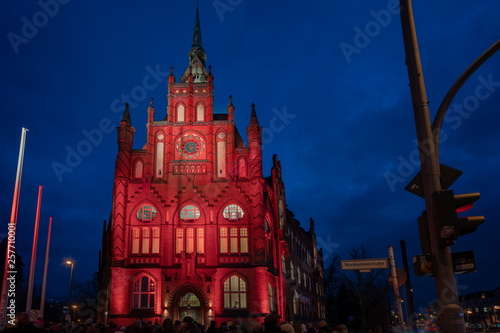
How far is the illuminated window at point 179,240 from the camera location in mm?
42031

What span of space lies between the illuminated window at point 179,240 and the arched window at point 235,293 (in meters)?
5.06

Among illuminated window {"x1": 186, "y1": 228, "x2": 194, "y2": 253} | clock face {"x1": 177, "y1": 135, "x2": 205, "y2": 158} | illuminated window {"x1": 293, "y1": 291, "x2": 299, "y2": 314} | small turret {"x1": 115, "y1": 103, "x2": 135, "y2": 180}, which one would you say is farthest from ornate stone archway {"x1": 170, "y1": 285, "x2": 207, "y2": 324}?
illuminated window {"x1": 293, "y1": 291, "x2": 299, "y2": 314}

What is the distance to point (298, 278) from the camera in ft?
195

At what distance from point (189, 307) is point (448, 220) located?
119 ft

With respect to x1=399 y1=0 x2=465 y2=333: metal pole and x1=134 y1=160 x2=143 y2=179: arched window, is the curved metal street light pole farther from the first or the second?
x1=134 y1=160 x2=143 y2=179: arched window

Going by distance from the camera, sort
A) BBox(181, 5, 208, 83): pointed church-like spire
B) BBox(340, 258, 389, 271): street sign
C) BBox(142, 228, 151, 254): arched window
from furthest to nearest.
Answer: BBox(181, 5, 208, 83): pointed church-like spire < BBox(142, 228, 151, 254): arched window < BBox(340, 258, 389, 271): street sign

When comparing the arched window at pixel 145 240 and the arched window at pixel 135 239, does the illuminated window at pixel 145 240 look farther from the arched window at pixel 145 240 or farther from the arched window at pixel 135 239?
the arched window at pixel 135 239

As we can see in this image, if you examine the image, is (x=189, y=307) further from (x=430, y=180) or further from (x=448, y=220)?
(x=448, y=220)

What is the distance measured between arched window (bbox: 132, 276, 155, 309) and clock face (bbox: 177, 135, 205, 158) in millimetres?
12028

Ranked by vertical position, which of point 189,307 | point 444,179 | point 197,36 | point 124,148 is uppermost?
point 197,36

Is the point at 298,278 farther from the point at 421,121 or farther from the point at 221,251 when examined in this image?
the point at 421,121

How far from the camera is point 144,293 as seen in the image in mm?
40656

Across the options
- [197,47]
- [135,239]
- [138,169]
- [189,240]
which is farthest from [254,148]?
[197,47]

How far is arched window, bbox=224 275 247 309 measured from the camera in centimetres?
4053
